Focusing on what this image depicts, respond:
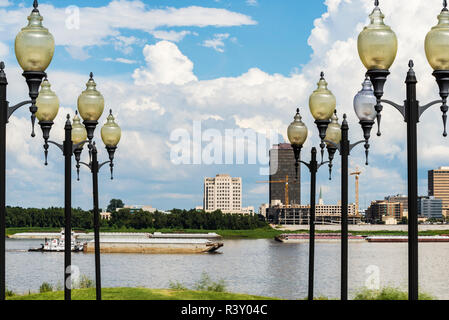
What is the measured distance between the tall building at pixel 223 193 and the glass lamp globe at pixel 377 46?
561ft

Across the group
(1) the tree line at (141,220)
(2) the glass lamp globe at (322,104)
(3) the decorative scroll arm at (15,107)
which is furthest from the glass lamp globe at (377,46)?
(1) the tree line at (141,220)

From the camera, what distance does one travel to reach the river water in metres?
47.4

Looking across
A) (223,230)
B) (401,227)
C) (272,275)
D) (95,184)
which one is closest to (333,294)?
(272,275)

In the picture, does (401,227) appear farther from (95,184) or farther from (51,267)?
(95,184)

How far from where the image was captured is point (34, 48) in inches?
372

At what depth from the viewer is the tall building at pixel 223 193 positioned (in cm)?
18091

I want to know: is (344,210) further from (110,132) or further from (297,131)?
(110,132)

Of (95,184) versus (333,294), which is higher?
(95,184)

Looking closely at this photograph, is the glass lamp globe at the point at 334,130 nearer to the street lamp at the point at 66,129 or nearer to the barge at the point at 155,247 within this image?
the street lamp at the point at 66,129

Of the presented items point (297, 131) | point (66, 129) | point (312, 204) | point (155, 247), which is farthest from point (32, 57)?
point (155, 247)

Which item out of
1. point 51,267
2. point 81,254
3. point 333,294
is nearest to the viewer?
point 333,294
